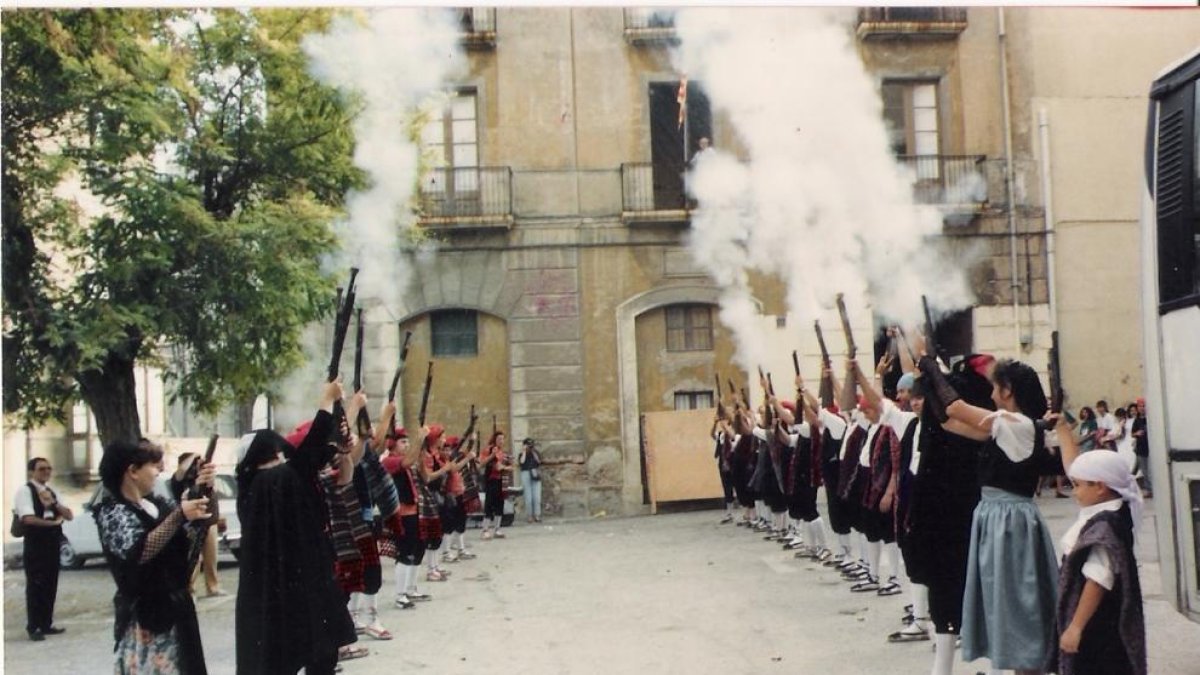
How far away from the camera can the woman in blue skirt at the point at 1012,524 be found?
478 centimetres

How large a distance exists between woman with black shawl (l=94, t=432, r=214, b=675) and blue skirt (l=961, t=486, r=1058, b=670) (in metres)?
2.94

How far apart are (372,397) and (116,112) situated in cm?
224

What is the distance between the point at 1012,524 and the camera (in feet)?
15.8

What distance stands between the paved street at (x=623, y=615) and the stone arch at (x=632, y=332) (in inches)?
32.2

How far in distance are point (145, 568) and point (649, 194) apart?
4237 millimetres

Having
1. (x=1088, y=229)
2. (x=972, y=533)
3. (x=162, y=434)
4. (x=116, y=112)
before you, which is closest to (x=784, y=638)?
(x=972, y=533)

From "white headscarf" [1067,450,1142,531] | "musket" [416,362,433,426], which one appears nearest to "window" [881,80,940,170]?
"musket" [416,362,433,426]

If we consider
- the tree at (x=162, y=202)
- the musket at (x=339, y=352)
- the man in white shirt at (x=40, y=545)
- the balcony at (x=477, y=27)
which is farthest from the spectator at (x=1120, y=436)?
the man in white shirt at (x=40, y=545)

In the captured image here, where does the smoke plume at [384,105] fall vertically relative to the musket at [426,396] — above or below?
above

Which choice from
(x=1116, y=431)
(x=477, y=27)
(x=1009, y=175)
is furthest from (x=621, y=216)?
(x=1116, y=431)

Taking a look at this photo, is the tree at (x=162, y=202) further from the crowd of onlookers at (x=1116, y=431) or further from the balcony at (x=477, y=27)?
the crowd of onlookers at (x=1116, y=431)

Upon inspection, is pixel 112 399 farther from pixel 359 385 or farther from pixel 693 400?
pixel 693 400

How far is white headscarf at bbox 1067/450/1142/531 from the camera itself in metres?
4.18

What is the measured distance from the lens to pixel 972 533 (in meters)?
4.99
